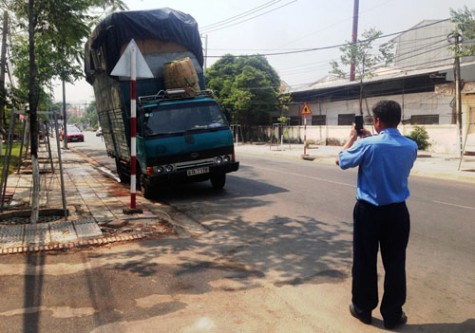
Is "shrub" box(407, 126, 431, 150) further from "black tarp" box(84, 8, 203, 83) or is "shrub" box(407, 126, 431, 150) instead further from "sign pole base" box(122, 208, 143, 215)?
"sign pole base" box(122, 208, 143, 215)

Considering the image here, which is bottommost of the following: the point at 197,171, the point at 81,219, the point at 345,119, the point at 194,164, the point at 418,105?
the point at 81,219

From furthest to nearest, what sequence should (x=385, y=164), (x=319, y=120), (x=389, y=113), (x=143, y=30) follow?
1. (x=319, y=120)
2. (x=143, y=30)
3. (x=389, y=113)
4. (x=385, y=164)

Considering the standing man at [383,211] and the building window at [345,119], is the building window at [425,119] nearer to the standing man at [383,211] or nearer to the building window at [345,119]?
the building window at [345,119]

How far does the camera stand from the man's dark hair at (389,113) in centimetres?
347

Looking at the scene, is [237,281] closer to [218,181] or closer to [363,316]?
[363,316]

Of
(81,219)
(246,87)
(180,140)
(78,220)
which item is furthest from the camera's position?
(246,87)

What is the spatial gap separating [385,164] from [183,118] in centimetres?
638

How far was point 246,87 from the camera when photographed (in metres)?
34.6

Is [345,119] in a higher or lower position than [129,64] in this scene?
lower

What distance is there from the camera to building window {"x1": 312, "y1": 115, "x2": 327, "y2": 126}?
33.0 m

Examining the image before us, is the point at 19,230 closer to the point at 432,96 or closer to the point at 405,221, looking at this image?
the point at 405,221

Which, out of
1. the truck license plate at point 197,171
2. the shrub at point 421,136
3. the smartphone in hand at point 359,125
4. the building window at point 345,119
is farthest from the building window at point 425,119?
the smartphone in hand at point 359,125

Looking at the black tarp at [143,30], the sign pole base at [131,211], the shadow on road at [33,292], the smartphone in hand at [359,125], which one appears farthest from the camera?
the black tarp at [143,30]

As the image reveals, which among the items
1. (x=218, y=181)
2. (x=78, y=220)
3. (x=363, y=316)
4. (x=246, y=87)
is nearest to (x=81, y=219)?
(x=78, y=220)
